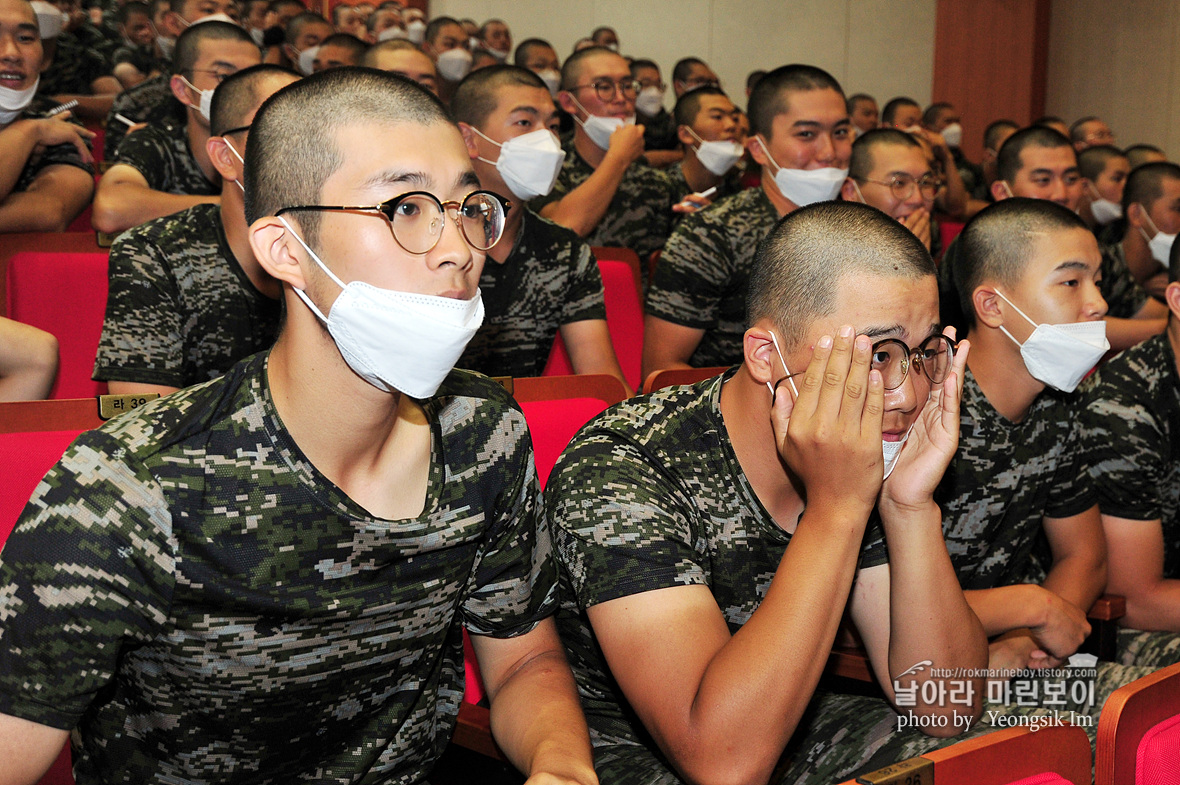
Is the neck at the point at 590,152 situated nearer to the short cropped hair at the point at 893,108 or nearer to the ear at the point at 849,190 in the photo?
the ear at the point at 849,190

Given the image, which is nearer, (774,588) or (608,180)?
(774,588)

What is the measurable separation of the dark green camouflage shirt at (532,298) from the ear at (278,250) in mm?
1641

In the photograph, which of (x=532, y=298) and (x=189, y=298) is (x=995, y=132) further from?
(x=189, y=298)

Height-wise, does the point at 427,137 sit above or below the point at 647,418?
above

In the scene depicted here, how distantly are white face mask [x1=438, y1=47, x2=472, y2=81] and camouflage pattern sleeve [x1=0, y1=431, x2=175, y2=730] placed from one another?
20.7 feet

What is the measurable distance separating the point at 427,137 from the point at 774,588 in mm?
736

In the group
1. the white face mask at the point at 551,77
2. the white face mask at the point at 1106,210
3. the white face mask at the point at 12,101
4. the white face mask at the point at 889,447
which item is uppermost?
the white face mask at the point at 12,101

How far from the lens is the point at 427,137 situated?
134 cm

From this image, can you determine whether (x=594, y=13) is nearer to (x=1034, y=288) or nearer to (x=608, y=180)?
(x=608, y=180)

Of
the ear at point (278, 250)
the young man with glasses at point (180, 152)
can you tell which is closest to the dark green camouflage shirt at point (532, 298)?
the young man with glasses at point (180, 152)

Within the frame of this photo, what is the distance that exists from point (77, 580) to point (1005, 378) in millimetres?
1946

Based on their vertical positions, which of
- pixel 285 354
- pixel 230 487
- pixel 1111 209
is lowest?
pixel 1111 209

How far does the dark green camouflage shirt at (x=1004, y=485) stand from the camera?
2.25 meters

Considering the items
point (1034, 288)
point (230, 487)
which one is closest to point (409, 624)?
point (230, 487)
